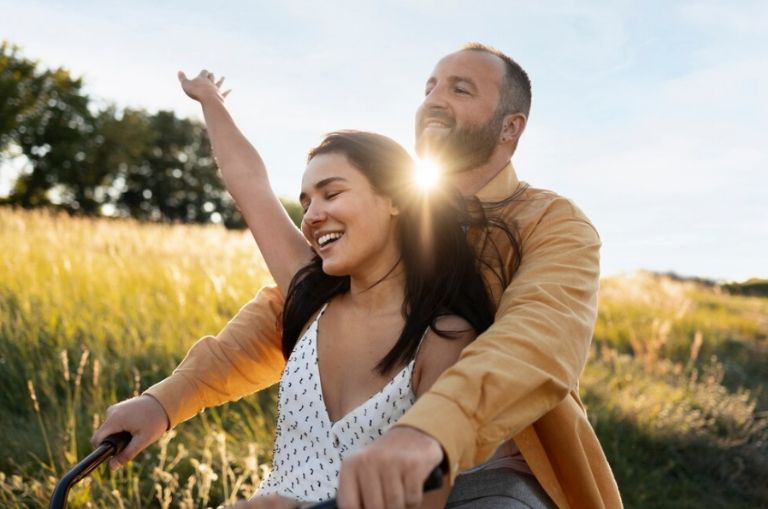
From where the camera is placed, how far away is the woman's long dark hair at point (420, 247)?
6.69 ft

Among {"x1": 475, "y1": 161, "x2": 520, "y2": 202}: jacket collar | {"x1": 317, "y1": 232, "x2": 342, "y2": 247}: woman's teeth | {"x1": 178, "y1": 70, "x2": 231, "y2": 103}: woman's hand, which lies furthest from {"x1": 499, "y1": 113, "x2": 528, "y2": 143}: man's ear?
{"x1": 317, "y1": 232, "x2": 342, "y2": 247}: woman's teeth

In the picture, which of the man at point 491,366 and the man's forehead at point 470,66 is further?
the man's forehead at point 470,66

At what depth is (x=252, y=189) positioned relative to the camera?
2551 mm

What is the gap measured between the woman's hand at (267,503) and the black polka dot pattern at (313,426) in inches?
8.7

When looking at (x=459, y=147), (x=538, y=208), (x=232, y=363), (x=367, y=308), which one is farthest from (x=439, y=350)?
(x=459, y=147)

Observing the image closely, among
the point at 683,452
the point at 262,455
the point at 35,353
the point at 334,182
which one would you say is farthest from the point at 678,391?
the point at 334,182

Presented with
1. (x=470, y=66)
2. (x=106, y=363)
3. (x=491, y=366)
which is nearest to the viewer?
(x=491, y=366)

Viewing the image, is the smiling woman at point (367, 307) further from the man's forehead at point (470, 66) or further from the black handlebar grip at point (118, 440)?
the man's forehead at point (470, 66)

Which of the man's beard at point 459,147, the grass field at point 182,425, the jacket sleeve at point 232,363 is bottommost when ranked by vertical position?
the grass field at point 182,425

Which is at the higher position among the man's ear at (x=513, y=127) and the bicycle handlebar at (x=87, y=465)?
the man's ear at (x=513, y=127)

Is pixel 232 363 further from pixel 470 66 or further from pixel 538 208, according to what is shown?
pixel 470 66

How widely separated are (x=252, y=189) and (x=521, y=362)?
3.84 feet

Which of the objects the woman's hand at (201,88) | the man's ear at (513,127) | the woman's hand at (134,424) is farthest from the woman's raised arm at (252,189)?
the man's ear at (513,127)

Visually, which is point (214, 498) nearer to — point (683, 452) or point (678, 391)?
point (683, 452)
